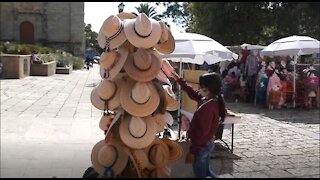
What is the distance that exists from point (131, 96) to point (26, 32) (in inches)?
1897

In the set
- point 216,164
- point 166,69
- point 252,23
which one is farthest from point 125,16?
point 252,23

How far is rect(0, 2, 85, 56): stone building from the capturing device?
47.5m

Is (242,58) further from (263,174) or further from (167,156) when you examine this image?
(167,156)

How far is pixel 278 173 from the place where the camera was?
18.2 ft

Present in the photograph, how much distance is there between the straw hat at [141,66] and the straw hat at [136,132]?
0.42 meters

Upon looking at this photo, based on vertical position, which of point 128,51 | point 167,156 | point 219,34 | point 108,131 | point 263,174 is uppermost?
point 219,34

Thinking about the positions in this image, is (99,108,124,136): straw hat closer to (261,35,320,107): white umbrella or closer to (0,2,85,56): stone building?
(261,35,320,107): white umbrella

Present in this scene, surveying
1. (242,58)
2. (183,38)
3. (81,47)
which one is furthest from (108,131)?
(81,47)

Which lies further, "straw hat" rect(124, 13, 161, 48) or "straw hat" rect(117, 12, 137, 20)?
"straw hat" rect(117, 12, 137, 20)

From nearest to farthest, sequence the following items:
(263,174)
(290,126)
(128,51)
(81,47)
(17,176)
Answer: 1. (128,51)
2. (17,176)
3. (263,174)
4. (290,126)
5. (81,47)

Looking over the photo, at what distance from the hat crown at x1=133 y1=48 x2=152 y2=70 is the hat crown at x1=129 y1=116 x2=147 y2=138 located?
515 mm

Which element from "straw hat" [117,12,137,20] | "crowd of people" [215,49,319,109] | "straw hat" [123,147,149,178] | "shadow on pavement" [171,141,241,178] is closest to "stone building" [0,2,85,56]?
"crowd of people" [215,49,319,109]

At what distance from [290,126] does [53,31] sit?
140ft

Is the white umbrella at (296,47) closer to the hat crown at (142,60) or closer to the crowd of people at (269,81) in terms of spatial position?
the crowd of people at (269,81)
